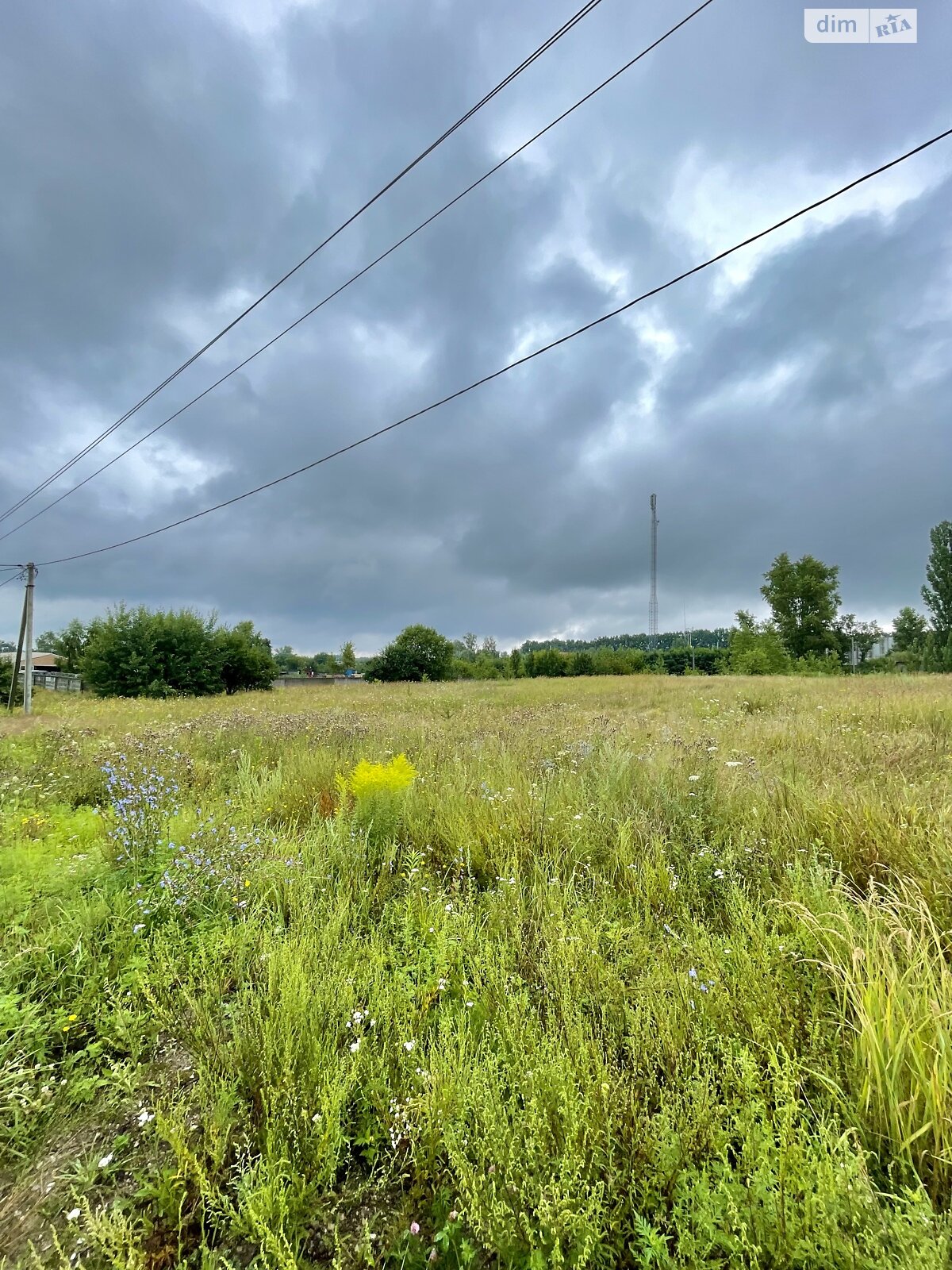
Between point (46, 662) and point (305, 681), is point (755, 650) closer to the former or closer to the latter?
point (305, 681)

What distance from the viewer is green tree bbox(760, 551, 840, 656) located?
121 ft

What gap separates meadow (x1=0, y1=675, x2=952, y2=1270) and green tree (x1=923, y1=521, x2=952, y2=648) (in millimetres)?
44091

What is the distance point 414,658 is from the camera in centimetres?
4556

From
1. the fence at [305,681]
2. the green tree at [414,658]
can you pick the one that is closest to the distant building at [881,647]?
the green tree at [414,658]

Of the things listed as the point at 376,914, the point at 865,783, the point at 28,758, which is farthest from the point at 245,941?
the point at 28,758

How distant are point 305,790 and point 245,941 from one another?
237 cm

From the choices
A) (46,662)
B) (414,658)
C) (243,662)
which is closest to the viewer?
(243,662)

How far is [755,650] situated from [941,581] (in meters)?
16.4

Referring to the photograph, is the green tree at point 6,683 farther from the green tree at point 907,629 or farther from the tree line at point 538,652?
the green tree at point 907,629

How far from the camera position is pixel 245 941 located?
229 cm

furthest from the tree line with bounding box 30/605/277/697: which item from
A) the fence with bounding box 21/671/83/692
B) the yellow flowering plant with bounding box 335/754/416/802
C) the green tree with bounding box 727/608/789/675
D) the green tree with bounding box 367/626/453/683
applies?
the green tree with bounding box 727/608/789/675

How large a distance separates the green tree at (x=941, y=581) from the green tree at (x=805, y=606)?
633cm

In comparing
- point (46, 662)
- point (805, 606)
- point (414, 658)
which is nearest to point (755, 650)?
point (805, 606)

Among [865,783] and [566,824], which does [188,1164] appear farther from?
[865,783]
